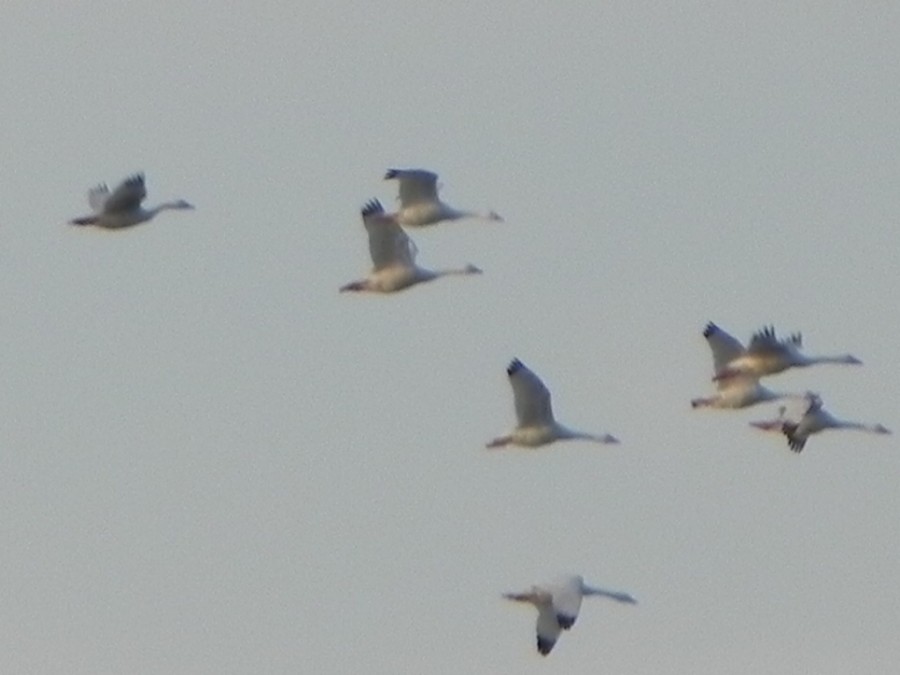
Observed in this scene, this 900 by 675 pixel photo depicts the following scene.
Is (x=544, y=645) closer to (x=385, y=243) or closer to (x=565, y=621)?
(x=565, y=621)

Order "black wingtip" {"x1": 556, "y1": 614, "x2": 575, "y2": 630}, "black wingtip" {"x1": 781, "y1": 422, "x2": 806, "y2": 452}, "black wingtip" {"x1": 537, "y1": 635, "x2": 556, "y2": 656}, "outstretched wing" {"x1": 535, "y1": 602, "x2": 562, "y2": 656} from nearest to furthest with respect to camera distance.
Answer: "black wingtip" {"x1": 537, "y1": 635, "x2": 556, "y2": 656} → "black wingtip" {"x1": 556, "y1": 614, "x2": 575, "y2": 630} → "outstretched wing" {"x1": 535, "y1": 602, "x2": 562, "y2": 656} → "black wingtip" {"x1": 781, "y1": 422, "x2": 806, "y2": 452}

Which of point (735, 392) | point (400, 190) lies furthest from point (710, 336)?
point (400, 190)

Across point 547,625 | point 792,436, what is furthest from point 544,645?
point 792,436

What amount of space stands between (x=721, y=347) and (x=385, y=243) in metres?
4.56

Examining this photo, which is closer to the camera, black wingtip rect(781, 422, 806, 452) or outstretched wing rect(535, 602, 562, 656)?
outstretched wing rect(535, 602, 562, 656)

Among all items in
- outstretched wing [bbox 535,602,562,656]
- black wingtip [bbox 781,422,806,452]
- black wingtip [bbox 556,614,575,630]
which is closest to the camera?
black wingtip [bbox 556,614,575,630]

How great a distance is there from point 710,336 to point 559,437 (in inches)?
139

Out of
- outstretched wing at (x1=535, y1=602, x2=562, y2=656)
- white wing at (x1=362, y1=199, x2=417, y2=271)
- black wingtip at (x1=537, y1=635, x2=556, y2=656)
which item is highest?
white wing at (x1=362, y1=199, x2=417, y2=271)

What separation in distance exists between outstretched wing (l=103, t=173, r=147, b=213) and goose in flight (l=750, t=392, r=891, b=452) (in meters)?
6.92

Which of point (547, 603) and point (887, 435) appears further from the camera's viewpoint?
point (887, 435)

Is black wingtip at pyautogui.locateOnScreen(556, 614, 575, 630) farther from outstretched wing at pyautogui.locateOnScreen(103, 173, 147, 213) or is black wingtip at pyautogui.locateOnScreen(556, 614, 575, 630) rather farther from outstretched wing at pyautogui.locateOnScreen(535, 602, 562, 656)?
outstretched wing at pyautogui.locateOnScreen(103, 173, 147, 213)

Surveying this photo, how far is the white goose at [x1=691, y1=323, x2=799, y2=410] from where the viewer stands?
60.0 meters

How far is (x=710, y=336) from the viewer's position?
6084 cm

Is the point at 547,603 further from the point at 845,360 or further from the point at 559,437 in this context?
the point at 845,360
